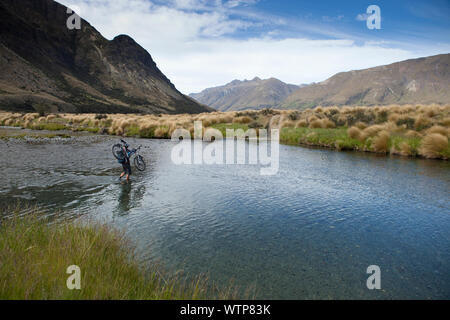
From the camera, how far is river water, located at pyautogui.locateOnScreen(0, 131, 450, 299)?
17.0 feet

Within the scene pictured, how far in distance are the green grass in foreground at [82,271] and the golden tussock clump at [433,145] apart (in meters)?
18.8

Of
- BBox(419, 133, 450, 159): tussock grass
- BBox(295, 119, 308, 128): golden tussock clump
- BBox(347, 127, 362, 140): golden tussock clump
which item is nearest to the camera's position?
BBox(419, 133, 450, 159): tussock grass

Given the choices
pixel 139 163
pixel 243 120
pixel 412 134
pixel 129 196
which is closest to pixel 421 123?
pixel 412 134

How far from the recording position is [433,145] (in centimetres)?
1738

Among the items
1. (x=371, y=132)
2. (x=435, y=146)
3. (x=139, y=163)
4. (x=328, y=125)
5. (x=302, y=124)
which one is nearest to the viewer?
(x=139, y=163)

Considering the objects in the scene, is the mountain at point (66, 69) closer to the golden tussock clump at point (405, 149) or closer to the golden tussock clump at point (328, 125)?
the golden tussock clump at point (328, 125)

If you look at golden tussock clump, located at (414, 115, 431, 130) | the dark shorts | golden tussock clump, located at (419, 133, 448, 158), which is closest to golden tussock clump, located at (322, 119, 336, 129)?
golden tussock clump, located at (414, 115, 431, 130)

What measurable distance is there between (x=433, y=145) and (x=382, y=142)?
313 cm

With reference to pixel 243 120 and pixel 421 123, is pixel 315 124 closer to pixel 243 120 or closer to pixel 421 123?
pixel 421 123

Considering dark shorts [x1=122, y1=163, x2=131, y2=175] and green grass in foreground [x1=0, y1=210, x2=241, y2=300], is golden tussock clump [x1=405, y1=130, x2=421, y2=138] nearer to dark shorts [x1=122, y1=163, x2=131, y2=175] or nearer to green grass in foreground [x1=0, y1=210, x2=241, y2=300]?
dark shorts [x1=122, y1=163, x2=131, y2=175]

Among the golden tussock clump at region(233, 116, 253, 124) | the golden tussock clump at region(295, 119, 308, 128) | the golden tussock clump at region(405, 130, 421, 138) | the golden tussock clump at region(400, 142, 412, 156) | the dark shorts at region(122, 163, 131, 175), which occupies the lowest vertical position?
the dark shorts at region(122, 163, 131, 175)

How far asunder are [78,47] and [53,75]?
5657 centimetres

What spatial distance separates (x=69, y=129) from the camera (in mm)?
36969
